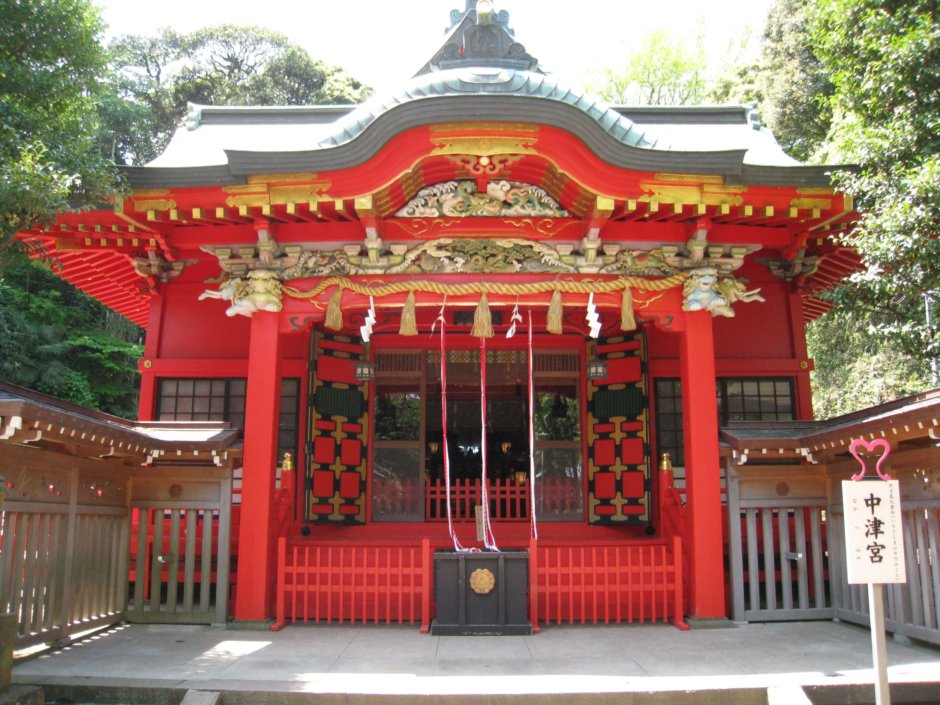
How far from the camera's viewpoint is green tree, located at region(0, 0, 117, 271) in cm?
623

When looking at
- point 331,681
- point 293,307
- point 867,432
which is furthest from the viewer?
point 293,307

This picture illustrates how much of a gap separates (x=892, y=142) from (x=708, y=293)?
230cm

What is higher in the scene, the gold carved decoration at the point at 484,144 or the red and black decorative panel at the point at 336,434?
the gold carved decoration at the point at 484,144

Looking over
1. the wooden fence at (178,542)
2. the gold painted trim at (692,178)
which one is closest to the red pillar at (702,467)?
the gold painted trim at (692,178)

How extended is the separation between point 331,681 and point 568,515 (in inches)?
198

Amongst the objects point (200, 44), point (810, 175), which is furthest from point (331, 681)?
point (200, 44)

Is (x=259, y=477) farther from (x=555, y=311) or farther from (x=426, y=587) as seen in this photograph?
(x=555, y=311)

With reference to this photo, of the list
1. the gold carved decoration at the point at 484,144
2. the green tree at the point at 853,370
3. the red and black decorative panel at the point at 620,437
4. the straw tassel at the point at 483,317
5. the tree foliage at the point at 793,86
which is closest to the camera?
the gold carved decoration at the point at 484,144

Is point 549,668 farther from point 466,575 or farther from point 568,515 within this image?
point 568,515

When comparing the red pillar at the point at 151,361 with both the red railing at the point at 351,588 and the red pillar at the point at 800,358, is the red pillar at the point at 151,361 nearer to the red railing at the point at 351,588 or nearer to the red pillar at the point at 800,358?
the red railing at the point at 351,588

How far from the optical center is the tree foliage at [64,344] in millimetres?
21369

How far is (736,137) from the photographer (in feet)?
35.5

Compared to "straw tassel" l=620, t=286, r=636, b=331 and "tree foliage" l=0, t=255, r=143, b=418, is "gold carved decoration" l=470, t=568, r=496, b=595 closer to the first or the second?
"straw tassel" l=620, t=286, r=636, b=331

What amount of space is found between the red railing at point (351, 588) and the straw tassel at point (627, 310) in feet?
10.7
